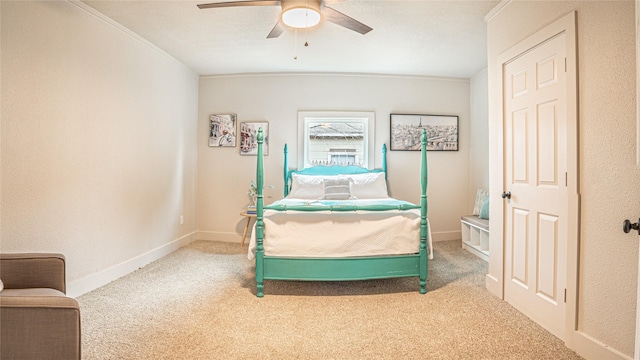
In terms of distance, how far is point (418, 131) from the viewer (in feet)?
14.6

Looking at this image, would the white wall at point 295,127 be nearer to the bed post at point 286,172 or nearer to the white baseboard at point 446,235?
the white baseboard at point 446,235

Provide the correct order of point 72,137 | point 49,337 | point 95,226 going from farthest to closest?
point 95,226 < point 72,137 < point 49,337

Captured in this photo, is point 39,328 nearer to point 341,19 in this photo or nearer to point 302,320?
point 302,320

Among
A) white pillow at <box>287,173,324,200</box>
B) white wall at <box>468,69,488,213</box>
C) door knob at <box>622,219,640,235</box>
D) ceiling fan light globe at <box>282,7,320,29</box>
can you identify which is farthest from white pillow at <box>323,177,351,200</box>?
door knob at <box>622,219,640,235</box>

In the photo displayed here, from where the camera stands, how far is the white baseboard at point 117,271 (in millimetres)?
2459

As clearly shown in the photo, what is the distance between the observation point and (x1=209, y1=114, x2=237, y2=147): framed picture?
4438mm

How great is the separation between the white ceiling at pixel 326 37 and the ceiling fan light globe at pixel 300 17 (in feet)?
1.43

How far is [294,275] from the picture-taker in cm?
245

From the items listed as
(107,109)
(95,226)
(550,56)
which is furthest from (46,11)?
(550,56)

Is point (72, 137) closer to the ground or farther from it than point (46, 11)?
closer to the ground

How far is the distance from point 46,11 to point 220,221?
10.1 ft

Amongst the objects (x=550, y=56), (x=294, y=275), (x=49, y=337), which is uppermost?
(x=550, y=56)

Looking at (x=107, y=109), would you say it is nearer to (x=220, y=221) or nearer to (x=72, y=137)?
(x=72, y=137)

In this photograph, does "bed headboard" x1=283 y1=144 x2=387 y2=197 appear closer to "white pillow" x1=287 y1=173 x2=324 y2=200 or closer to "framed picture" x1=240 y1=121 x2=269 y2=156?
"white pillow" x1=287 y1=173 x2=324 y2=200
